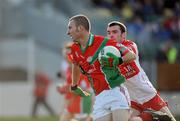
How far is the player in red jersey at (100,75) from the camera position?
10.6 m

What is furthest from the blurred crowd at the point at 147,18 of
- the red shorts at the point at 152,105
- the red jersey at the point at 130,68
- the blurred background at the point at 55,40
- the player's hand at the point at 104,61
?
the player's hand at the point at 104,61

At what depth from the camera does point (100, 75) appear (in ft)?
35.0

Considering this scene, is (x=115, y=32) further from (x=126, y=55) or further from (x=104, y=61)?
(x=104, y=61)

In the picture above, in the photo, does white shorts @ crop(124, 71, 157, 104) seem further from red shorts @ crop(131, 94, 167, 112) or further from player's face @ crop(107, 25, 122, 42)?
player's face @ crop(107, 25, 122, 42)

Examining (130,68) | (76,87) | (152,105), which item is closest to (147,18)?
(152,105)

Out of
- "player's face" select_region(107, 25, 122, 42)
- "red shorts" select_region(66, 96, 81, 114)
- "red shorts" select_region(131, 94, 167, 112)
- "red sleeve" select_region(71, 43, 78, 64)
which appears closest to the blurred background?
"red shorts" select_region(66, 96, 81, 114)

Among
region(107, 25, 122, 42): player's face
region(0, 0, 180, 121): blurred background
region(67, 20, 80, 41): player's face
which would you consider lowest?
region(67, 20, 80, 41): player's face

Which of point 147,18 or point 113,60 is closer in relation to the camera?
point 113,60

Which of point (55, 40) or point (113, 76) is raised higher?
point (55, 40)

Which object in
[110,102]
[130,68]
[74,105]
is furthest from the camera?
[74,105]

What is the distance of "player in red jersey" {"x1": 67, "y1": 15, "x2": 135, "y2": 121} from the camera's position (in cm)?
1058

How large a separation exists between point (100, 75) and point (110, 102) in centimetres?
41

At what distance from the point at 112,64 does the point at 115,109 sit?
0.68m

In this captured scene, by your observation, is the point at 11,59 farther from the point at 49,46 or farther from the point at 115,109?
the point at 115,109
